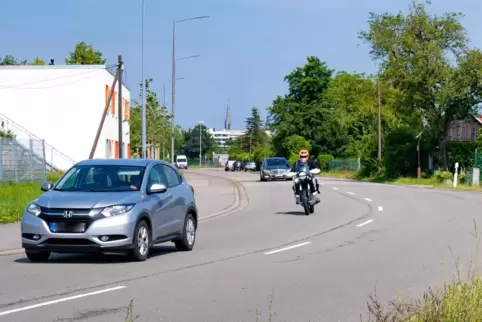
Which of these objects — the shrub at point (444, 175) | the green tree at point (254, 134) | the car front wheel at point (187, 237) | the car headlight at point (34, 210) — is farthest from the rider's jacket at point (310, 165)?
the green tree at point (254, 134)

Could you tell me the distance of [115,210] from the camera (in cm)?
1207

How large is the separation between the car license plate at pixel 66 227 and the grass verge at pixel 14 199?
8815 mm

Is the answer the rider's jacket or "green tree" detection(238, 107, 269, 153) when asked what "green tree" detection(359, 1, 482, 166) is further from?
"green tree" detection(238, 107, 269, 153)

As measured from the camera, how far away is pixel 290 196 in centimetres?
3431

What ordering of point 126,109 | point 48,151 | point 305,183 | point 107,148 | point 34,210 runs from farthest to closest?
point 126,109 → point 107,148 → point 48,151 → point 305,183 → point 34,210

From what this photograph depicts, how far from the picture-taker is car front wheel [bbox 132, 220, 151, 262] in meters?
12.3

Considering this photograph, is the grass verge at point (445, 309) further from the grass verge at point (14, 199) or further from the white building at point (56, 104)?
the white building at point (56, 104)

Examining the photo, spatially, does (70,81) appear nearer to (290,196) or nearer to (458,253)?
(290,196)

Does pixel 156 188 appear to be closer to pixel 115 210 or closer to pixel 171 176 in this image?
pixel 115 210

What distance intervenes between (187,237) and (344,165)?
2641 inches

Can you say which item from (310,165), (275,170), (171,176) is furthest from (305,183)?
(275,170)

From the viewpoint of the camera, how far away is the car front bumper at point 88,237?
1184 cm

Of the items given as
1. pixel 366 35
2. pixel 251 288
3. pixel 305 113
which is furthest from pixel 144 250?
pixel 305 113

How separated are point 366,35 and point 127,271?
50988mm
